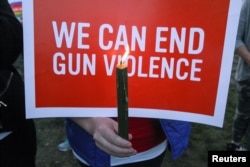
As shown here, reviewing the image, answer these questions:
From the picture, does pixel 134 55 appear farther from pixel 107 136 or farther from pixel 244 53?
pixel 244 53

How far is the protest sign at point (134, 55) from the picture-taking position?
0.82 meters

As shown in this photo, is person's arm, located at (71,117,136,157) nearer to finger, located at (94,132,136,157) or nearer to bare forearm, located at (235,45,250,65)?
finger, located at (94,132,136,157)

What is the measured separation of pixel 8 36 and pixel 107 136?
485 millimetres

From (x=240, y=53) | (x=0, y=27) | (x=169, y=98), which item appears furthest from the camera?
(x=240, y=53)

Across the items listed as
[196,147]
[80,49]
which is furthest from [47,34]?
[196,147]

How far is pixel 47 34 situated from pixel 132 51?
209 millimetres

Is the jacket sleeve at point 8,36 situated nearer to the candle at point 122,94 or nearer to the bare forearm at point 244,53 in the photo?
the candle at point 122,94

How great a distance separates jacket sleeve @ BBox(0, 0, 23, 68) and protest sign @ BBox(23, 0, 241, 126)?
255 mm

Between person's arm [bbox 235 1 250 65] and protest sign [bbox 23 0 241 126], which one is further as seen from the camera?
person's arm [bbox 235 1 250 65]

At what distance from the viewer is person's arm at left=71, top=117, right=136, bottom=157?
77 cm

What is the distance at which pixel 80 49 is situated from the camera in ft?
2.74

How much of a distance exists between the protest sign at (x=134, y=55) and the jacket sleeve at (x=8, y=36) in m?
0.26

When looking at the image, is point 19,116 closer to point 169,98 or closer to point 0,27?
point 0,27

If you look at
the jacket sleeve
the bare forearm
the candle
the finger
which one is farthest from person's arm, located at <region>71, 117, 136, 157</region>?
the bare forearm
